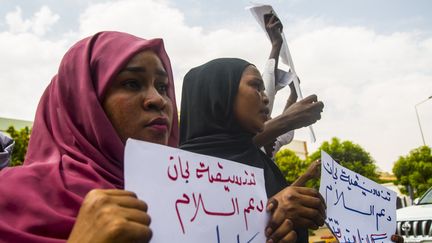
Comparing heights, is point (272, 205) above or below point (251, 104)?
below

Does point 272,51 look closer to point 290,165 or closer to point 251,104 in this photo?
point 251,104

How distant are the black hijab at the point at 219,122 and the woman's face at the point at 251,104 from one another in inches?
1.2

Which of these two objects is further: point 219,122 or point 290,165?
point 290,165

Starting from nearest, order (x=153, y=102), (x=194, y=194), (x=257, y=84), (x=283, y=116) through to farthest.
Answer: (x=194, y=194), (x=153, y=102), (x=257, y=84), (x=283, y=116)

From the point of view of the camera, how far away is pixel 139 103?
4.11 feet

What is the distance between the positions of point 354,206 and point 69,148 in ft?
3.92

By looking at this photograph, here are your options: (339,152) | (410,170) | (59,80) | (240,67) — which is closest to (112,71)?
(59,80)

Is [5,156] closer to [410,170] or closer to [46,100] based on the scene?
[46,100]

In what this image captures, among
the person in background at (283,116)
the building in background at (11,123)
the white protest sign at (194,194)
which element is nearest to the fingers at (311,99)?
the person in background at (283,116)

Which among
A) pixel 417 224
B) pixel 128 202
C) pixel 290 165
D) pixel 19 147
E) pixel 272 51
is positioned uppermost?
pixel 290 165

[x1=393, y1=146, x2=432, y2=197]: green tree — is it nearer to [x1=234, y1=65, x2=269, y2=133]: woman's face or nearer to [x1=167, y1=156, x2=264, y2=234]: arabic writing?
[x1=234, y1=65, x2=269, y2=133]: woman's face

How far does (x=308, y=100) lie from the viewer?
7.91 feet

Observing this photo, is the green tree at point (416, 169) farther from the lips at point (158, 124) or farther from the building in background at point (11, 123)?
the lips at point (158, 124)

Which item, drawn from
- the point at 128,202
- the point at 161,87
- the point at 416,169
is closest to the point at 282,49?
the point at 161,87
